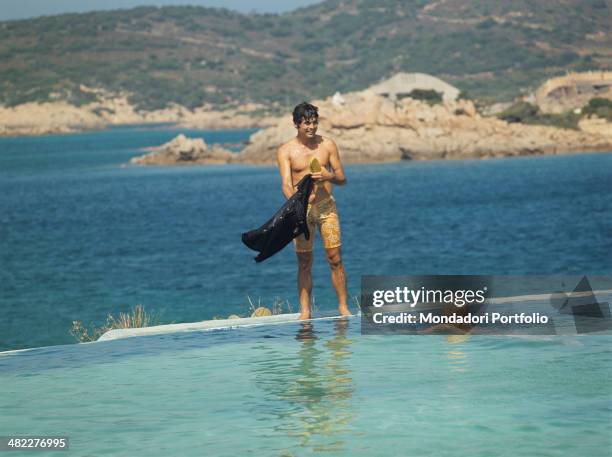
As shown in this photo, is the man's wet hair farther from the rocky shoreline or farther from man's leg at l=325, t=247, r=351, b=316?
the rocky shoreline

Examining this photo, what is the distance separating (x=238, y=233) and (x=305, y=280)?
45.7 meters

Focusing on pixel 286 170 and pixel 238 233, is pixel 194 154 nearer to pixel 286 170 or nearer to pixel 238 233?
pixel 238 233

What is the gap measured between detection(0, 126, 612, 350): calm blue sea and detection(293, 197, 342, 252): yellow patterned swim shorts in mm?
15864

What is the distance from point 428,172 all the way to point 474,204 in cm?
2421

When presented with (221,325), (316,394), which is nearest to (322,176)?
(221,325)

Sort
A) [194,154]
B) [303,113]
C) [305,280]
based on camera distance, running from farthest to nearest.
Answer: [194,154]
[305,280]
[303,113]

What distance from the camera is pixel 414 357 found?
36.3 ft

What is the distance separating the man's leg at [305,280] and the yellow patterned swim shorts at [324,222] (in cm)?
12

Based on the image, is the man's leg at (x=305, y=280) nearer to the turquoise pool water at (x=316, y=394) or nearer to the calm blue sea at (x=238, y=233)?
the turquoise pool water at (x=316, y=394)

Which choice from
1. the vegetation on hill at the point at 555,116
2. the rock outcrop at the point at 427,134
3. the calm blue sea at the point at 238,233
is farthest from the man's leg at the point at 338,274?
the vegetation on hill at the point at 555,116

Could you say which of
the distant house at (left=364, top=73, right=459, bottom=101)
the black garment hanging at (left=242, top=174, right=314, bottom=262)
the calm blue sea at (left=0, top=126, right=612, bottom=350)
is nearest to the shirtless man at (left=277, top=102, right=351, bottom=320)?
the black garment hanging at (left=242, top=174, right=314, bottom=262)

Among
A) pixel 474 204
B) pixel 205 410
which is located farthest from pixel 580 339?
pixel 474 204

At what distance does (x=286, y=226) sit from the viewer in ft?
39.8

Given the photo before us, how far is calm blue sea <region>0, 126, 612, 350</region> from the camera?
36531 mm
